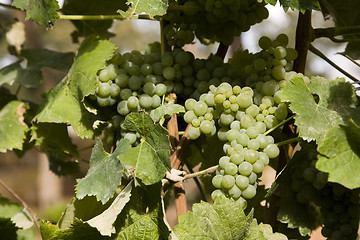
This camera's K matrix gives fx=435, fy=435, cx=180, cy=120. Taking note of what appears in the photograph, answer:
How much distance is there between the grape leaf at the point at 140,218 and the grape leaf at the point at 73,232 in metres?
0.04

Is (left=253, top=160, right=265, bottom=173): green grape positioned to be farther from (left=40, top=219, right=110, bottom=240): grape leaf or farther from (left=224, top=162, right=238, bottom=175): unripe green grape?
(left=40, top=219, right=110, bottom=240): grape leaf

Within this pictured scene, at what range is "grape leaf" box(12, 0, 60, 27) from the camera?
0.67 metres

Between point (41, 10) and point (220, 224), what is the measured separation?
1.40 feet

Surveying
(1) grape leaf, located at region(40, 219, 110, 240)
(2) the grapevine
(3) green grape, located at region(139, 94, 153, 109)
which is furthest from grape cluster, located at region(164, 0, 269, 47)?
(1) grape leaf, located at region(40, 219, 110, 240)

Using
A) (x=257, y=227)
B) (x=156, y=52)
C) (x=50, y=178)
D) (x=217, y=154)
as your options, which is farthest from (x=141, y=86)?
(x=50, y=178)

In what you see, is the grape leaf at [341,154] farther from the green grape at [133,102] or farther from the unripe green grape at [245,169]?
the green grape at [133,102]

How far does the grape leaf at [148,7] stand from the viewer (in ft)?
2.00

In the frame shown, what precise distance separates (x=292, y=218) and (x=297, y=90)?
20 cm

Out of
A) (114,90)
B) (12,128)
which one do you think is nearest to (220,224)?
Answer: (114,90)

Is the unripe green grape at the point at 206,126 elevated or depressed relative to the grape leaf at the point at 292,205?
elevated

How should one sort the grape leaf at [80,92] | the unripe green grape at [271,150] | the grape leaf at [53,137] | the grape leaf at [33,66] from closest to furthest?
the unripe green grape at [271,150], the grape leaf at [80,92], the grape leaf at [53,137], the grape leaf at [33,66]

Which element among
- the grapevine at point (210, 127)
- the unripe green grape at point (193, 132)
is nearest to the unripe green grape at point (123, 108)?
the grapevine at point (210, 127)

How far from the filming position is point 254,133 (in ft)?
1.98

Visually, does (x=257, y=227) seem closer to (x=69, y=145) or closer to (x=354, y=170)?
(x=354, y=170)
